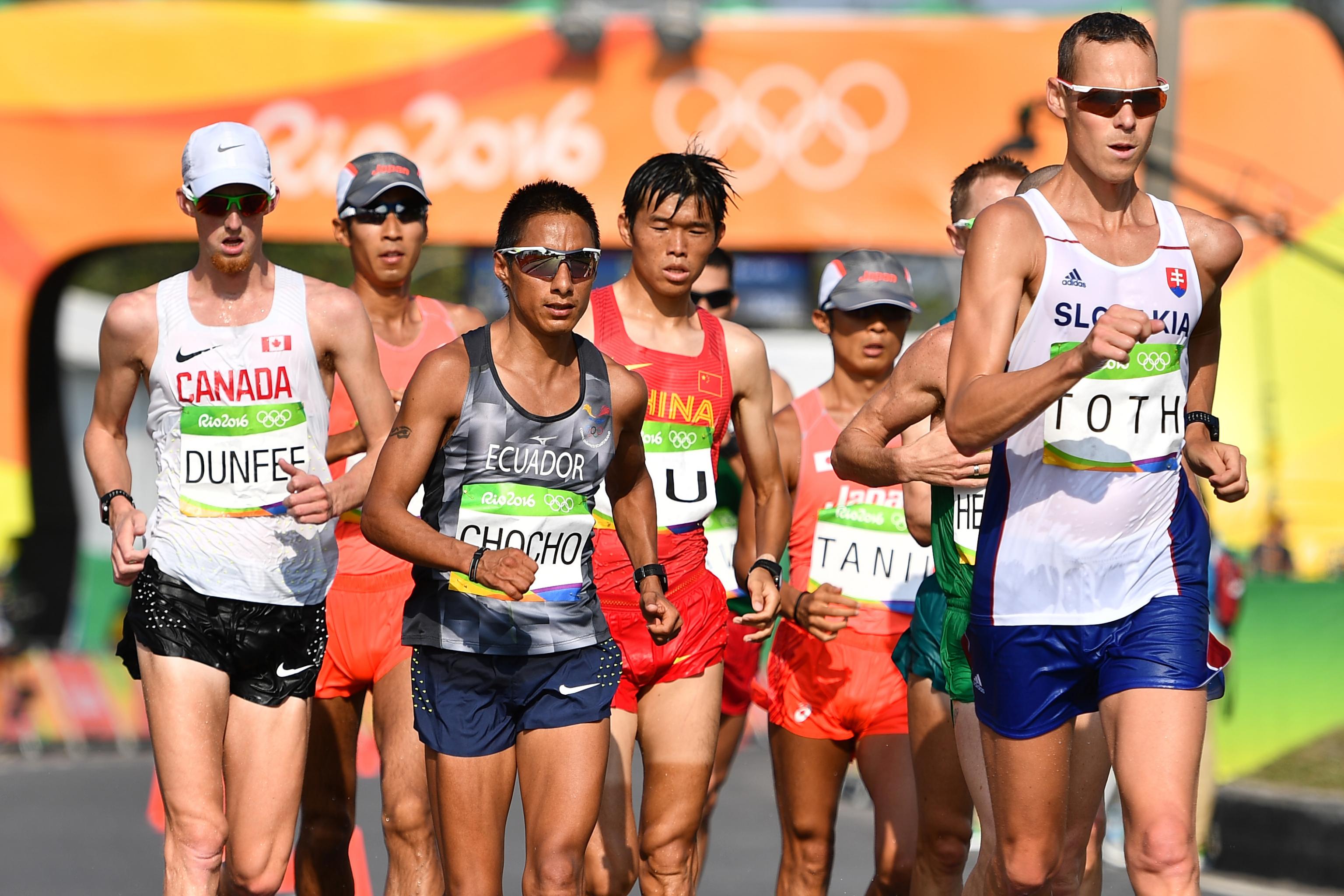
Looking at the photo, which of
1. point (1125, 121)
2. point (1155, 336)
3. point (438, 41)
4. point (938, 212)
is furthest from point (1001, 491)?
point (438, 41)

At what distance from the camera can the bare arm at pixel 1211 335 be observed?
415 cm

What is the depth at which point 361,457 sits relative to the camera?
6234 mm

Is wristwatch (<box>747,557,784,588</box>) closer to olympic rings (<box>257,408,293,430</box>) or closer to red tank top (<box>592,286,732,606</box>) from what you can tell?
red tank top (<box>592,286,732,606</box>)

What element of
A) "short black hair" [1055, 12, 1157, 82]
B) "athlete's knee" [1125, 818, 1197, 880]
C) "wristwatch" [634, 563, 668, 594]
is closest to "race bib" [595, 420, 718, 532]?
"wristwatch" [634, 563, 668, 594]

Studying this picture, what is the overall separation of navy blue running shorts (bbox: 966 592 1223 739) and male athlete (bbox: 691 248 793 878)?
196 centimetres

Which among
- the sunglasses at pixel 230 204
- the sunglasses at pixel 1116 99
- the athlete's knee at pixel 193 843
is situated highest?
the sunglasses at pixel 1116 99

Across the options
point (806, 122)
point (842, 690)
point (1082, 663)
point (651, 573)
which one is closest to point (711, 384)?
point (651, 573)

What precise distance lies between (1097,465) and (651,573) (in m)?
1.45

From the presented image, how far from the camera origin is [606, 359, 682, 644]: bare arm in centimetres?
476

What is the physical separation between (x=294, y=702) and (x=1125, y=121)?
2.98m

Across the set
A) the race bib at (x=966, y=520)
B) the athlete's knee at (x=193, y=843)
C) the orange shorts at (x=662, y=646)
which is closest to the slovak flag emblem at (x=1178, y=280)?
the race bib at (x=966, y=520)

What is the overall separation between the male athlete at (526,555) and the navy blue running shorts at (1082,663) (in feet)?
3.50

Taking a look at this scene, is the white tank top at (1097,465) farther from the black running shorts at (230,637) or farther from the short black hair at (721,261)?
the short black hair at (721,261)

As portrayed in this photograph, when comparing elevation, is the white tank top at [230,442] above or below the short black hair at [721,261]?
below
